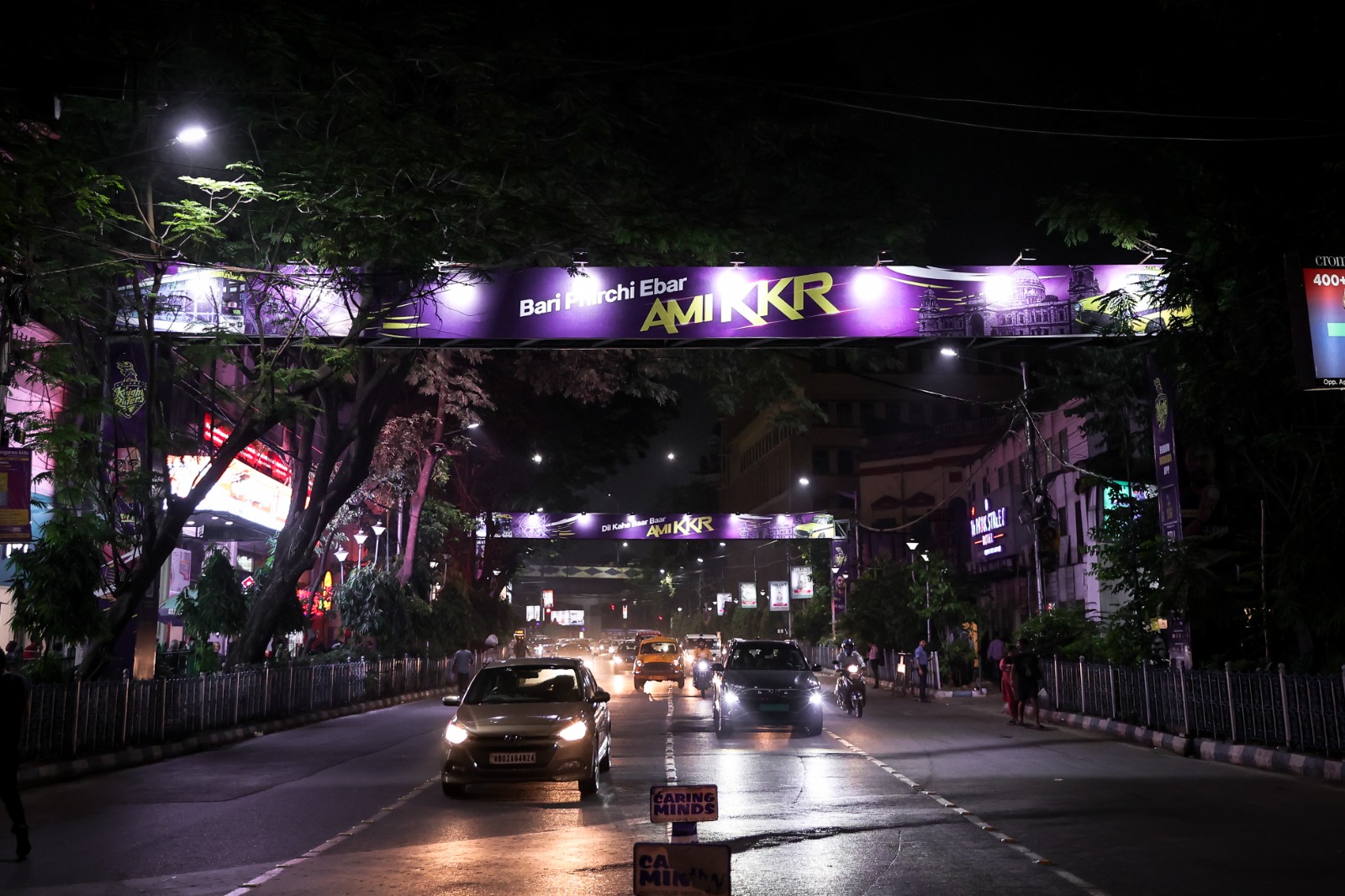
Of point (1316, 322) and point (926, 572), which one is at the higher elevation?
point (1316, 322)

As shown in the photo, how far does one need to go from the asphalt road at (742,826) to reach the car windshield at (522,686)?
1085 millimetres

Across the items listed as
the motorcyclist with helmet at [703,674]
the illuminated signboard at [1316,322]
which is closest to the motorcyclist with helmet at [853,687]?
the motorcyclist with helmet at [703,674]

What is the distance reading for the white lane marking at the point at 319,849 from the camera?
8891 millimetres

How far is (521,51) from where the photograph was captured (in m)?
19.9

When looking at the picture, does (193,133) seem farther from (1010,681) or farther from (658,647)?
(658,647)

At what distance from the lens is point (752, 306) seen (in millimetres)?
22625

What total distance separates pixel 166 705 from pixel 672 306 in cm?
1104

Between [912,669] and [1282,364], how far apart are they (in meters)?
26.4

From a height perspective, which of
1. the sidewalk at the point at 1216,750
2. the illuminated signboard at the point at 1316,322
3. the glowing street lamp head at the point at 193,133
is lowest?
the sidewalk at the point at 1216,750

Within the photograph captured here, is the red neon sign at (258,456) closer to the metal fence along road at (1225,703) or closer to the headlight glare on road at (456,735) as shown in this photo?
the headlight glare on road at (456,735)

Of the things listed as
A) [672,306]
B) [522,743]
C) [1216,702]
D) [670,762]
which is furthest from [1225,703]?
[522,743]

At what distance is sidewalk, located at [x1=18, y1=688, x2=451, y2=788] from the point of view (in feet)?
54.9

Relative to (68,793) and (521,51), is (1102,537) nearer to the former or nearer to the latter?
(521,51)

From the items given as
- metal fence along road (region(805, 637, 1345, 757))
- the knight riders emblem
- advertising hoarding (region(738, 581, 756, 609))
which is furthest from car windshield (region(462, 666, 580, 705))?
advertising hoarding (region(738, 581, 756, 609))
